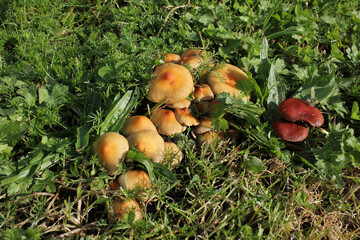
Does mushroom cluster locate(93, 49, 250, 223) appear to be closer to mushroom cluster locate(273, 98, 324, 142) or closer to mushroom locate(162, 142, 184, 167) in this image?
mushroom locate(162, 142, 184, 167)

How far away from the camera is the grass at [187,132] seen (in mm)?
2578

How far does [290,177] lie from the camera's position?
9.72 feet

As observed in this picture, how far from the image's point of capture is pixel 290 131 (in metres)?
2.94

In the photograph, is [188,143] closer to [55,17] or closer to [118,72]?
[118,72]

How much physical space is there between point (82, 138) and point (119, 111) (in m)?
0.43

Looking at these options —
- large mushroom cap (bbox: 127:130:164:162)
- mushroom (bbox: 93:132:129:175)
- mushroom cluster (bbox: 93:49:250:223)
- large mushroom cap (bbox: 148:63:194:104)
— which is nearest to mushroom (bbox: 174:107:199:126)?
mushroom cluster (bbox: 93:49:250:223)

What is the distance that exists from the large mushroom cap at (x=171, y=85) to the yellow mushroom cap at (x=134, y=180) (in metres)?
0.72

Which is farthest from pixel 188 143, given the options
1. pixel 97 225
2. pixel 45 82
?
pixel 45 82

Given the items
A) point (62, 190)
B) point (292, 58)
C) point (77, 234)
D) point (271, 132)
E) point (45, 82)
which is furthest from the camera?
point (292, 58)

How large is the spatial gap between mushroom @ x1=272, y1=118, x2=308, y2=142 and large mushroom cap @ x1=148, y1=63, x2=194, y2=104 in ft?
2.91

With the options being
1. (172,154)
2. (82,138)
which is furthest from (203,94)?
(82,138)

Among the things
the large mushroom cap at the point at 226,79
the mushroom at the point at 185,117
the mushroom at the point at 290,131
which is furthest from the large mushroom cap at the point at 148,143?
the mushroom at the point at 290,131

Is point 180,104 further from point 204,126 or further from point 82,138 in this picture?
point 82,138

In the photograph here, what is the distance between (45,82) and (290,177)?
2.60 m
